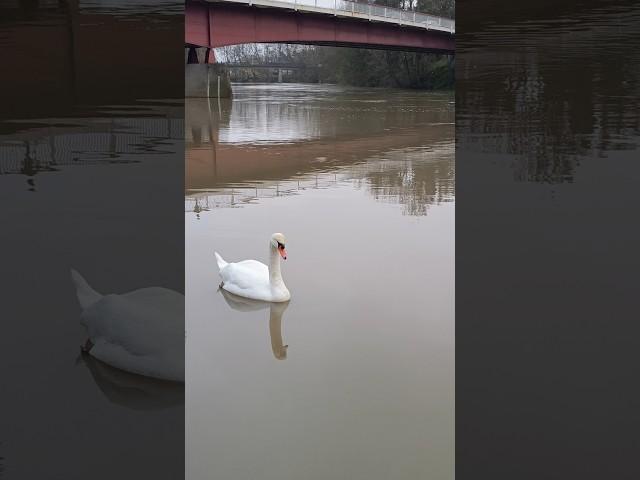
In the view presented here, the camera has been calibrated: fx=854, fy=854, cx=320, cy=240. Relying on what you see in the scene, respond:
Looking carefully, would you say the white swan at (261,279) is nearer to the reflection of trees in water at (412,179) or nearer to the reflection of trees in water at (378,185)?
the reflection of trees in water at (378,185)

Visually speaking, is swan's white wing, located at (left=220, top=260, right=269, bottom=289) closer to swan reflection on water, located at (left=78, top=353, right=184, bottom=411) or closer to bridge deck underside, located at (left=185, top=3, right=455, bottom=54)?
swan reflection on water, located at (left=78, top=353, right=184, bottom=411)

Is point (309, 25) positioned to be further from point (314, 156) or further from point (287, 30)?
point (314, 156)

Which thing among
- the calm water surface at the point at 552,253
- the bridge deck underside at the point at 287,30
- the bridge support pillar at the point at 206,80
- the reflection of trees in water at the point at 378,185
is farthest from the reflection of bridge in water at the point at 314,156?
the bridge support pillar at the point at 206,80

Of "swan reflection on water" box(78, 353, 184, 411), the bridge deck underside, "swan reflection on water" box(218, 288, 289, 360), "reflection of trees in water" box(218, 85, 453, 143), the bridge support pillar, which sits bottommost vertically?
"swan reflection on water" box(78, 353, 184, 411)

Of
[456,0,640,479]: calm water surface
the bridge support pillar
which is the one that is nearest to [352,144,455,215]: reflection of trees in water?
[456,0,640,479]: calm water surface

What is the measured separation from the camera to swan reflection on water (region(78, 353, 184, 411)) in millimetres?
4234

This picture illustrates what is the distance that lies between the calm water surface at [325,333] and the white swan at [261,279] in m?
0.08

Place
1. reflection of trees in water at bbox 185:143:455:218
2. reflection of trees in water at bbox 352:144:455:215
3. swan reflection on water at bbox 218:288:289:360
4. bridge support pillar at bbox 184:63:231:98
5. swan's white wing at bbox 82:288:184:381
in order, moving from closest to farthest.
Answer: swan's white wing at bbox 82:288:184:381 → swan reflection on water at bbox 218:288:289:360 → reflection of trees in water at bbox 185:143:455:218 → reflection of trees in water at bbox 352:144:455:215 → bridge support pillar at bbox 184:63:231:98

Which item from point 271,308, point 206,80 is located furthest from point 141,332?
point 206,80

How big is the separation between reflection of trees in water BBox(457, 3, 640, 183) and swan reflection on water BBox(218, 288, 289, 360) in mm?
2451

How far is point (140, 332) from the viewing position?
14.6 ft

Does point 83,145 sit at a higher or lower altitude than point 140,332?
higher

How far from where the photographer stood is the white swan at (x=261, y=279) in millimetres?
5844

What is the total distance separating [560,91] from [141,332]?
917 centimetres
